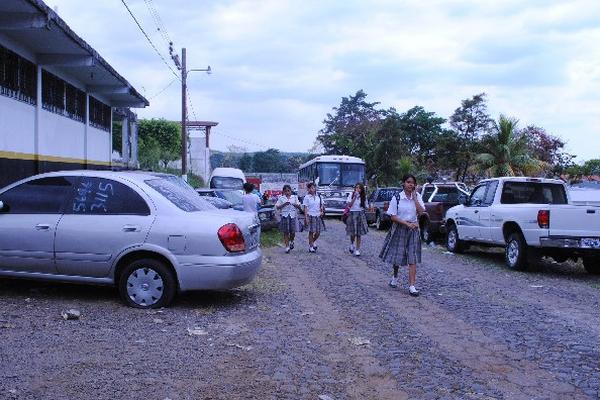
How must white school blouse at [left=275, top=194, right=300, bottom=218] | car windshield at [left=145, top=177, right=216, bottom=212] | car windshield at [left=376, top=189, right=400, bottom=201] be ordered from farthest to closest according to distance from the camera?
1. car windshield at [left=376, top=189, right=400, bottom=201]
2. white school blouse at [left=275, top=194, right=300, bottom=218]
3. car windshield at [left=145, top=177, right=216, bottom=212]

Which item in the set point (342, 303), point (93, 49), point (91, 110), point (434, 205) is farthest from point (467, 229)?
point (91, 110)

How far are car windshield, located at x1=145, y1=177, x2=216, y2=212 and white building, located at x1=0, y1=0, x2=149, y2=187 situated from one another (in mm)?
4025

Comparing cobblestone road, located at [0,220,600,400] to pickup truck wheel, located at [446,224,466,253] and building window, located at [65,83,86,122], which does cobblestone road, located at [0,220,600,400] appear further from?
building window, located at [65,83,86,122]

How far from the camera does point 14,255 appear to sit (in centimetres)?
748

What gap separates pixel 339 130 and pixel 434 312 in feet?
173

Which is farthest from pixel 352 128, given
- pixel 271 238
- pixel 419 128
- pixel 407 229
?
pixel 407 229

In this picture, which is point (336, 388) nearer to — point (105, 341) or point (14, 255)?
point (105, 341)

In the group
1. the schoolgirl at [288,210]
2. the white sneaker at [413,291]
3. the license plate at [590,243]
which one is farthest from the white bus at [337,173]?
the white sneaker at [413,291]

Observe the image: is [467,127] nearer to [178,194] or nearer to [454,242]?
[454,242]

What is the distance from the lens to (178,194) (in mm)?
7852

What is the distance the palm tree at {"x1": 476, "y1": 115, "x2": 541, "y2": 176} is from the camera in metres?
28.6

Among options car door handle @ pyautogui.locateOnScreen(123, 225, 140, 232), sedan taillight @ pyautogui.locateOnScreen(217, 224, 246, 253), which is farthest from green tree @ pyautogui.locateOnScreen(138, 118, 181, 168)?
sedan taillight @ pyautogui.locateOnScreen(217, 224, 246, 253)

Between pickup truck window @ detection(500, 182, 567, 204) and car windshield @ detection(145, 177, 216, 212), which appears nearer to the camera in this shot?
car windshield @ detection(145, 177, 216, 212)

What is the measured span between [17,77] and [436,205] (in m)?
11.1
